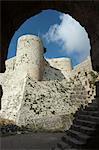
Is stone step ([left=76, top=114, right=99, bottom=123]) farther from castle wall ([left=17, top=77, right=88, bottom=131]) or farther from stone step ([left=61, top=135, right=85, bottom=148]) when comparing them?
castle wall ([left=17, top=77, right=88, bottom=131])

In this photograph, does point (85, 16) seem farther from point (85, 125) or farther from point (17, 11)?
point (85, 125)

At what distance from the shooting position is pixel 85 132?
23.8ft

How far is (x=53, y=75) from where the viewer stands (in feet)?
85.3

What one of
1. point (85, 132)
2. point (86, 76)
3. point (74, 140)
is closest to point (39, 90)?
point (86, 76)

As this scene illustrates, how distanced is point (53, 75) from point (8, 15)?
18.1 meters

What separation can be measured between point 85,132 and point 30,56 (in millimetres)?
16986

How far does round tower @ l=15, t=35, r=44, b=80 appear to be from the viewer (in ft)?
77.3

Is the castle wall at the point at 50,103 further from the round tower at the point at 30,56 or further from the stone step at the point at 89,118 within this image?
the stone step at the point at 89,118

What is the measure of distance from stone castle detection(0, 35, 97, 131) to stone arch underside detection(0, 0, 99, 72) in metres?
11.9

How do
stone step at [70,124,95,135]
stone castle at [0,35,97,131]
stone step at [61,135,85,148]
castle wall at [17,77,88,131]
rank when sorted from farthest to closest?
1. stone castle at [0,35,97,131]
2. castle wall at [17,77,88,131]
3. stone step at [70,124,95,135]
4. stone step at [61,135,85,148]

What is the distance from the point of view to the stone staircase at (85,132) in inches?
273

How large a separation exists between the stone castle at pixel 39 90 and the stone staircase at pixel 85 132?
11.0 m

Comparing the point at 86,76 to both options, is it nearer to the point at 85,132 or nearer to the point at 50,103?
the point at 50,103

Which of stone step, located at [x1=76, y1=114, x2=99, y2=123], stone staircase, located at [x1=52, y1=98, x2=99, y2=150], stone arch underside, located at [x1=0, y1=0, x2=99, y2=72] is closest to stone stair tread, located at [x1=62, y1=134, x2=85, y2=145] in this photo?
stone staircase, located at [x1=52, y1=98, x2=99, y2=150]
